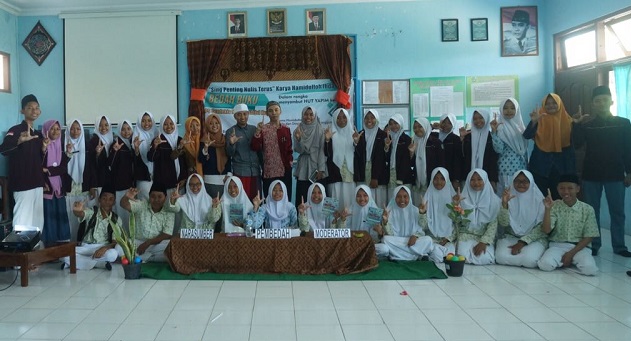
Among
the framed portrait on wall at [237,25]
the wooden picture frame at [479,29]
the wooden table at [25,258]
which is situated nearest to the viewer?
the wooden table at [25,258]

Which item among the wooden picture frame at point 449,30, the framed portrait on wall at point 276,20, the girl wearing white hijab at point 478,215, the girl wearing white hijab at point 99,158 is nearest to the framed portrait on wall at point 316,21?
the framed portrait on wall at point 276,20

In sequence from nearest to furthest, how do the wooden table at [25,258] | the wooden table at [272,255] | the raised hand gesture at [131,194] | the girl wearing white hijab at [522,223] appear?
the wooden table at [25,258] → the wooden table at [272,255] → the girl wearing white hijab at [522,223] → the raised hand gesture at [131,194]

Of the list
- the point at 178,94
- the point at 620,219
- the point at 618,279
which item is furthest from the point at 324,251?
the point at 178,94

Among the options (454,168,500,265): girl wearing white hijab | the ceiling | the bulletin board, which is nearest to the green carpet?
(454,168,500,265): girl wearing white hijab

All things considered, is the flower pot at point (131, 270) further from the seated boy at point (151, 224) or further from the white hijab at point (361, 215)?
the white hijab at point (361, 215)

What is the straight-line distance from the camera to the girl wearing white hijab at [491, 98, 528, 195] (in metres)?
5.15

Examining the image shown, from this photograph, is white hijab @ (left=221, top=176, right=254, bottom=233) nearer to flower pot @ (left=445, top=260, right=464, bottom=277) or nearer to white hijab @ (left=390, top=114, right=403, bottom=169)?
A: white hijab @ (left=390, top=114, right=403, bottom=169)

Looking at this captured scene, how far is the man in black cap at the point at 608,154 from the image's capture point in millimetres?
5012

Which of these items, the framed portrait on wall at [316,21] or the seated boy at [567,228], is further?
the framed portrait on wall at [316,21]

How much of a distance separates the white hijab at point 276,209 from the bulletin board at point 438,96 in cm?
276

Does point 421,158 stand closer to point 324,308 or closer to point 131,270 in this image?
point 324,308

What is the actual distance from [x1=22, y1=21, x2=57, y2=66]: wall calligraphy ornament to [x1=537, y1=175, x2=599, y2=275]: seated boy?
22.3ft

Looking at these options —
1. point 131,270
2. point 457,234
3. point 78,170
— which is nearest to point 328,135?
point 457,234

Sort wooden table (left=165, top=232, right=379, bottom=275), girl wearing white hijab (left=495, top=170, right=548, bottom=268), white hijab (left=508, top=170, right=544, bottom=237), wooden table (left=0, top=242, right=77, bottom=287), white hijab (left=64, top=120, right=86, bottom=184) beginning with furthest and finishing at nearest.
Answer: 1. white hijab (left=64, top=120, right=86, bottom=184)
2. white hijab (left=508, top=170, right=544, bottom=237)
3. girl wearing white hijab (left=495, top=170, right=548, bottom=268)
4. wooden table (left=165, top=232, right=379, bottom=275)
5. wooden table (left=0, top=242, right=77, bottom=287)
